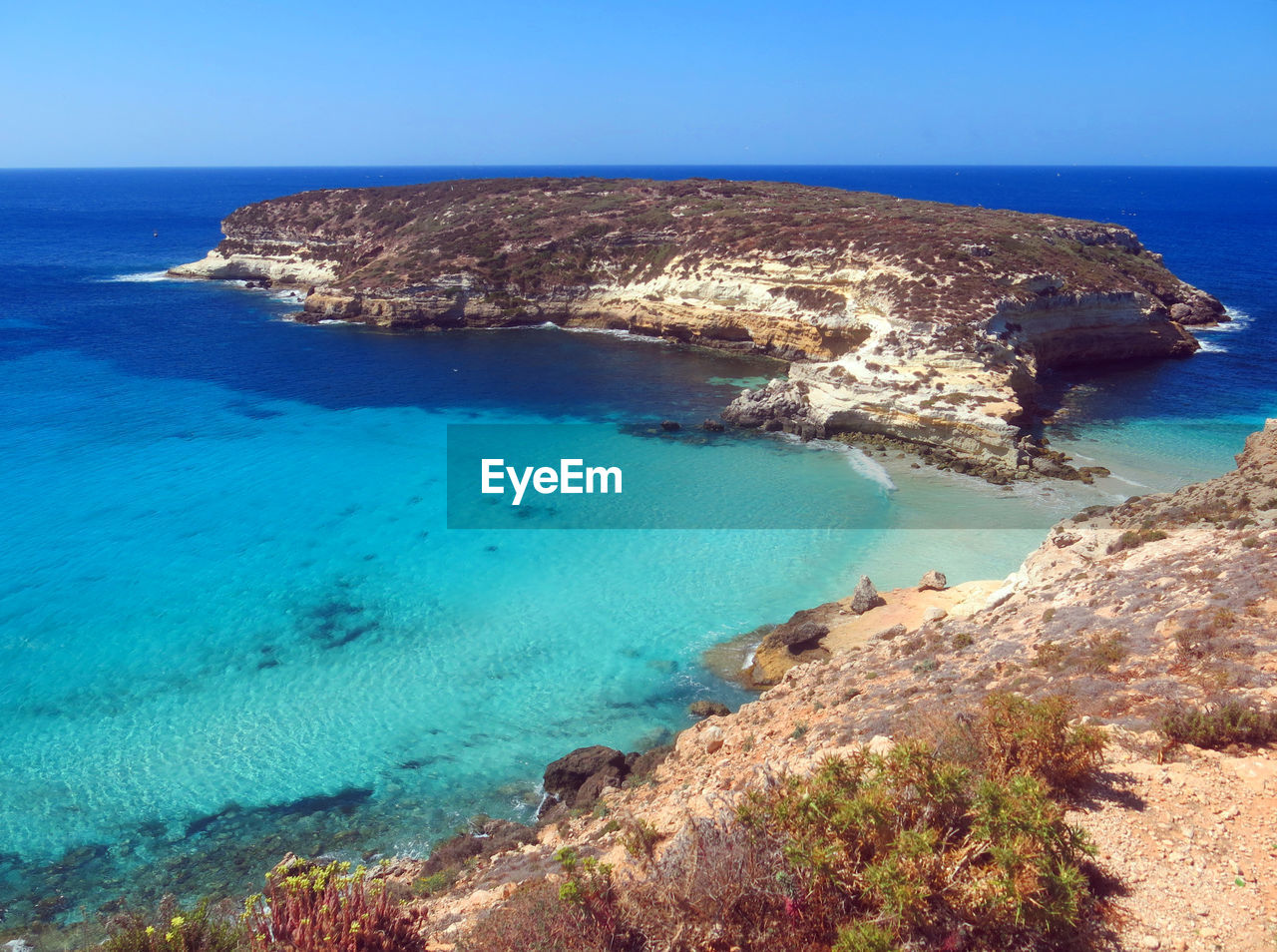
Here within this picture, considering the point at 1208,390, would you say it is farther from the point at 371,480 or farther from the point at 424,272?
the point at 424,272

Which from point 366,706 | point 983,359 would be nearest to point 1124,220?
point 983,359

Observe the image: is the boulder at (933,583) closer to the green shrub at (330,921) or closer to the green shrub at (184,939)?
the green shrub at (330,921)

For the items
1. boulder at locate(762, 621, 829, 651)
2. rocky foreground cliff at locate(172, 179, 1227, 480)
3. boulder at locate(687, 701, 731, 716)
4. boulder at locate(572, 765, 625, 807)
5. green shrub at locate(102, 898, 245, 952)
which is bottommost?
boulder at locate(687, 701, 731, 716)

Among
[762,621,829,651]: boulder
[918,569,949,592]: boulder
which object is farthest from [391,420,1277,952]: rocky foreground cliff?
[918,569,949,592]: boulder

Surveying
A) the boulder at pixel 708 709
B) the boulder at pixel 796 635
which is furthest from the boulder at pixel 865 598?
the boulder at pixel 708 709

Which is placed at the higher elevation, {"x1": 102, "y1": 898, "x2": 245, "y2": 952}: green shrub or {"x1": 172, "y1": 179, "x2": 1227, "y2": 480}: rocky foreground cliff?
{"x1": 172, "y1": 179, "x2": 1227, "y2": 480}: rocky foreground cliff

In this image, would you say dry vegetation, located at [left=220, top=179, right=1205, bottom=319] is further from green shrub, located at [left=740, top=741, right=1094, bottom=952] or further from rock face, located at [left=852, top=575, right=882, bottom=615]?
green shrub, located at [left=740, top=741, right=1094, bottom=952]
